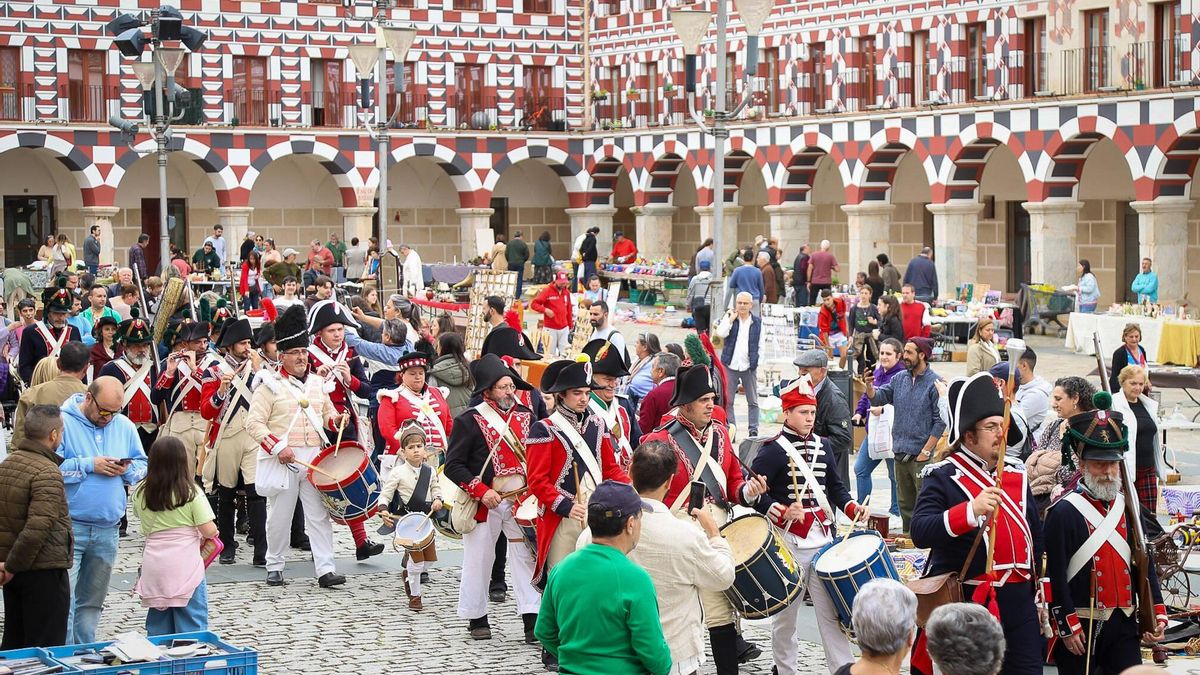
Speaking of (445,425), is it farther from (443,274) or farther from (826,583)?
(443,274)

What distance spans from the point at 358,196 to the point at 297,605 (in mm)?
31218

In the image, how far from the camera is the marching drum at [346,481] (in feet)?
33.9

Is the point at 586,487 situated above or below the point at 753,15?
below

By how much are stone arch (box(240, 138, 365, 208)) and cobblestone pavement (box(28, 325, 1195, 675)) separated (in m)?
28.4

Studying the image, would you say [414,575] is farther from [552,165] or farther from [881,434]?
[552,165]

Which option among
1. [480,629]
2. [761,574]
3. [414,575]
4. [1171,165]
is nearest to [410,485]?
[414,575]

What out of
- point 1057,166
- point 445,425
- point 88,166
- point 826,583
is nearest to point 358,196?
point 88,166

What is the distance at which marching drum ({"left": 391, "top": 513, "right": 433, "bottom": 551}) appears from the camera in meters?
9.73

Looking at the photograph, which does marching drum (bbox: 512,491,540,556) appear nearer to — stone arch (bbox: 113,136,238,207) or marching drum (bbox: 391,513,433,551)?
marching drum (bbox: 391,513,433,551)

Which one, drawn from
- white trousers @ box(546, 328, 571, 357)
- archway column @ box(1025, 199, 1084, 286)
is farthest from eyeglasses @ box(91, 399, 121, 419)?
archway column @ box(1025, 199, 1084, 286)

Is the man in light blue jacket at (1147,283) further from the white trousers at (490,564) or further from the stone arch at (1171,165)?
the white trousers at (490,564)

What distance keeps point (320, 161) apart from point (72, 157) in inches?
→ 235

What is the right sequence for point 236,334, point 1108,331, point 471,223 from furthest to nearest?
1. point 471,223
2. point 1108,331
3. point 236,334

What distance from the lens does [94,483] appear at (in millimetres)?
8297
